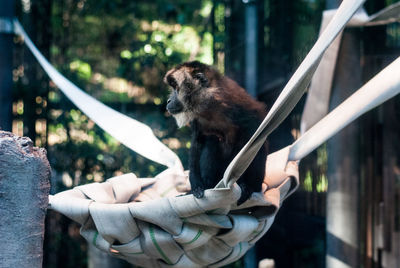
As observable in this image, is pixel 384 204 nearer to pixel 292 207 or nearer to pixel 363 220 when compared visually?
pixel 363 220

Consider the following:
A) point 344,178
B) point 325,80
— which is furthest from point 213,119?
point 344,178

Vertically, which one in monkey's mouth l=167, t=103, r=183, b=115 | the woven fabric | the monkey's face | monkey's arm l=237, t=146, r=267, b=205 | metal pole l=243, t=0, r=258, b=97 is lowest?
the woven fabric

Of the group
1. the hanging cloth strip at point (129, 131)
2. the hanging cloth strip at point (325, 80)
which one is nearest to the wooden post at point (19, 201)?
the hanging cloth strip at point (129, 131)

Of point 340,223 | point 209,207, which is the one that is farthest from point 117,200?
point 340,223

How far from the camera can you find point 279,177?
2699mm

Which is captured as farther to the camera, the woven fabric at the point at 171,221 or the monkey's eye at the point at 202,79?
the monkey's eye at the point at 202,79

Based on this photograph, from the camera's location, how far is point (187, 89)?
3.22 meters

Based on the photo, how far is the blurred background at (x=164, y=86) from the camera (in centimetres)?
392

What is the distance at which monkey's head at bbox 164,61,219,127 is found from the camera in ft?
10.2

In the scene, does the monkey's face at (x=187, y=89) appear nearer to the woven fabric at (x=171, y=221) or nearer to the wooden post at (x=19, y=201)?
the woven fabric at (x=171, y=221)

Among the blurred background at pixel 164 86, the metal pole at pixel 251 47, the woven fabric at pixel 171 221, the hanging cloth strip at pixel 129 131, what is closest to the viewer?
the woven fabric at pixel 171 221

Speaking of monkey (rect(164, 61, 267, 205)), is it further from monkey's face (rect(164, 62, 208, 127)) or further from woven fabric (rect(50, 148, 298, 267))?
woven fabric (rect(50, 148, 298, 267))

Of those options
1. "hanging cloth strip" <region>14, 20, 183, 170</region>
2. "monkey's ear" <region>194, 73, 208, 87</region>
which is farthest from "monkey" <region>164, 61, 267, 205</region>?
"hanging cloth strip" <region>14, 20, 183, 170</region>

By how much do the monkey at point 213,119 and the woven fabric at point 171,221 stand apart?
1.00ft
